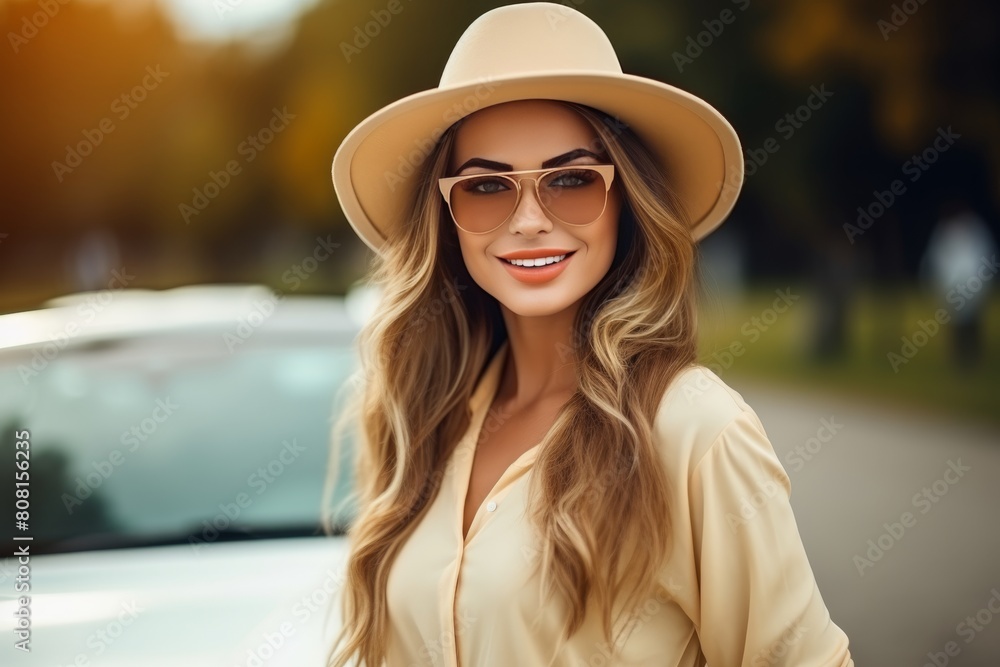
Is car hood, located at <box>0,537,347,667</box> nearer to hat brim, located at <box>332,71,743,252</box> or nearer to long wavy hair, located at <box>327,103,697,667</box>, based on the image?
long wavy hair, located at <box>327,103,697,667</box>

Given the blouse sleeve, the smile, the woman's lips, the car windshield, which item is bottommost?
the car windshield

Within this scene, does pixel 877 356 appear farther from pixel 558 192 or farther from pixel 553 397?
pixel 558 192

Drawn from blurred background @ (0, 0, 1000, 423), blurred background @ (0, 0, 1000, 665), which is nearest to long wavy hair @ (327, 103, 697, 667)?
blurred background @ (0, 0, 1000, 665)

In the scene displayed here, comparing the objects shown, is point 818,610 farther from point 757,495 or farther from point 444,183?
point 444,183

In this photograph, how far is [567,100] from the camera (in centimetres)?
198

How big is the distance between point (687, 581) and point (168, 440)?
5.85 ft

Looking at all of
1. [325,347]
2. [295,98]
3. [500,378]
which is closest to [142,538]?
[325,347]

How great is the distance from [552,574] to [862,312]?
16578 mm

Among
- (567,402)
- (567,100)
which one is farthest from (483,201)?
(567,402)

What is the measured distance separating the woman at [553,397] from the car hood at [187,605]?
0.67ft

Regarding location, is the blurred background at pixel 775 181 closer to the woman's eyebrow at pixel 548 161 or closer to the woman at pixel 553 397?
the woman at pixel 553 397

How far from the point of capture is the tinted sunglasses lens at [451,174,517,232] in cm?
200

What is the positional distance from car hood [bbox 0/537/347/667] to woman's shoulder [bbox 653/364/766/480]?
3.34ft

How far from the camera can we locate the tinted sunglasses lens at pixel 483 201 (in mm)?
1995
